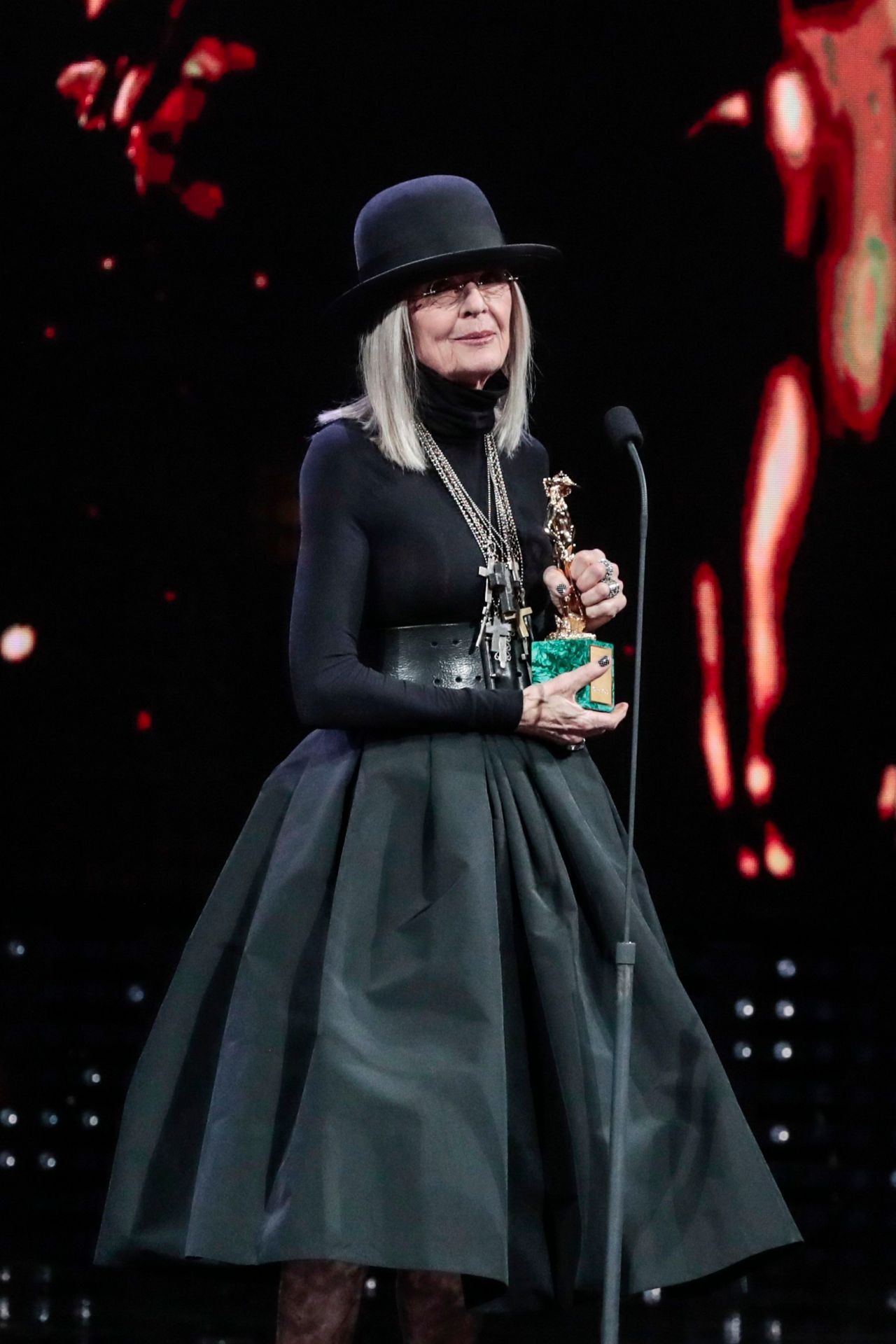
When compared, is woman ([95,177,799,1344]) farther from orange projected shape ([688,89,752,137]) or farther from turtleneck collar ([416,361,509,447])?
orange projected shape ([688,89,752,137])

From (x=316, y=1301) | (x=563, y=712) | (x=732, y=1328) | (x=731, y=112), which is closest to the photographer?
(x=316, y=1301)

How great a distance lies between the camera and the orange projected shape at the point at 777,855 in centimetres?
352

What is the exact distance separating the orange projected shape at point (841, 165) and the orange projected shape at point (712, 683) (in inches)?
16.0

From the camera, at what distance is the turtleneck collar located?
2070 mm

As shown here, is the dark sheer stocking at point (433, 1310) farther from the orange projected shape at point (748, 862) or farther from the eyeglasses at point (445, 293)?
the orange projected shape at point (748, 862)

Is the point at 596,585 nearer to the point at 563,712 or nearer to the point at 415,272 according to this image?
the point at 563,712

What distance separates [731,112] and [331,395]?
3.15ft

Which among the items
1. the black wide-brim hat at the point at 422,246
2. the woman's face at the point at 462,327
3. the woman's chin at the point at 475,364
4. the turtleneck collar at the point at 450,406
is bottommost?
the turtleneck collar at the point at 450,406

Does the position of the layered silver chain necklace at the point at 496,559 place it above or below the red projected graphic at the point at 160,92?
below

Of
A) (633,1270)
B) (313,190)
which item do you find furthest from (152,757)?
(633,1270)

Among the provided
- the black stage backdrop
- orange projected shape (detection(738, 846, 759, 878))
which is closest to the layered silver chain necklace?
the black stage backdrop

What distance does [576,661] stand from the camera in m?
1.99

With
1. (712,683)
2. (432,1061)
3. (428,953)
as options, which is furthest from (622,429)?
(712,683)

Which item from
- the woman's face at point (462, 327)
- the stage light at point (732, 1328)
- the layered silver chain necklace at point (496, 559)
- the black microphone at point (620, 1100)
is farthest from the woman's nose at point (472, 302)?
the stage light at point (732, 1328)
